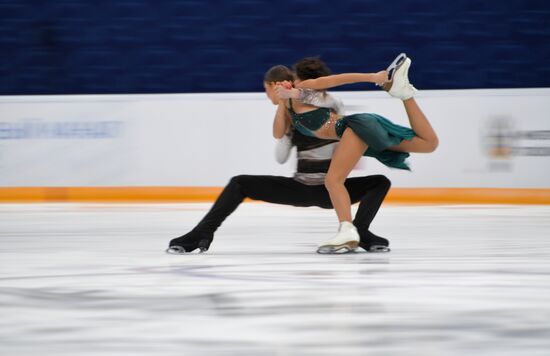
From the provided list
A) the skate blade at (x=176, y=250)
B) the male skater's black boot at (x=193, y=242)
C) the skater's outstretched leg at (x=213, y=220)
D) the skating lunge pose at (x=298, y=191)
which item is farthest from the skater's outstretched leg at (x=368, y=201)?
the skate blade at (x=176, y=250)

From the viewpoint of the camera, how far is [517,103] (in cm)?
850

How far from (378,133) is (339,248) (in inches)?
24.2

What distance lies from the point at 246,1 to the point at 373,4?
1.14m

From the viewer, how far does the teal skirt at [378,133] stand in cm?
480

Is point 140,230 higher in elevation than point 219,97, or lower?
lower

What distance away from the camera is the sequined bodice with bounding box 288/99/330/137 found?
16.1ft

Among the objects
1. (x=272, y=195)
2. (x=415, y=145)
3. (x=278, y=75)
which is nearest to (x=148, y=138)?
(x=272, y=195)

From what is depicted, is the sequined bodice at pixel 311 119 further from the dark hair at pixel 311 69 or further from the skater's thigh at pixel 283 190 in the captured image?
the skater's thigh at pixel 283 190

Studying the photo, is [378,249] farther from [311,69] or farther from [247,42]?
[247,42]

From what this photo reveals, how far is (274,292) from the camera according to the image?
389 centimetres

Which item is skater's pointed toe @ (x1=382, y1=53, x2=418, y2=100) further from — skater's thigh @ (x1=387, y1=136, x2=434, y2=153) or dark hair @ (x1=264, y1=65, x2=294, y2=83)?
dark hair @ (x1=264, y1=65, x2=294, y2=83)

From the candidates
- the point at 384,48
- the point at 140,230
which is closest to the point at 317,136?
the point at 140,230

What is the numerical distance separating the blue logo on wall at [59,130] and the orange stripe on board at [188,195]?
0.43 metres

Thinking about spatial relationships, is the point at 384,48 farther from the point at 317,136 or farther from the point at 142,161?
the point at 317,136
